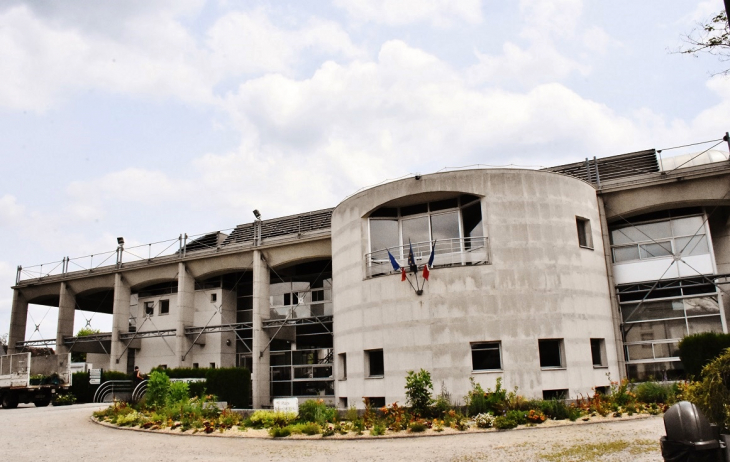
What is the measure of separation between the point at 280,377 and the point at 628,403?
20.6m

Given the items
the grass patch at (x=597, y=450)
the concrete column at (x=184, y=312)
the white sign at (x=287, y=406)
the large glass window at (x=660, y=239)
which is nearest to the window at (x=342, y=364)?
the white sign at (x=287, y=406)

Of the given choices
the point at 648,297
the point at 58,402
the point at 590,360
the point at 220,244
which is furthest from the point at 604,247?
the point at 58,402

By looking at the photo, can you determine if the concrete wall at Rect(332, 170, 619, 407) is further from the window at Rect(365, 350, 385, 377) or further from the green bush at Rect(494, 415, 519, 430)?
the green bush at Rect(494, 415, 519, 430)

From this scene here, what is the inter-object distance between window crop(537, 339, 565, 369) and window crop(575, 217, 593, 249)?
412cm

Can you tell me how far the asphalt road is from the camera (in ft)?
38.3

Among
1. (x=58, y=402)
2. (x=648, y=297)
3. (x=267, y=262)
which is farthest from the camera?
(x=267, y=262)

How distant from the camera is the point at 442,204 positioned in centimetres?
2188

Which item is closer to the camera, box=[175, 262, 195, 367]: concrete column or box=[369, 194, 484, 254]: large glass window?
box=[369, 194, 484, 254]: large glass window

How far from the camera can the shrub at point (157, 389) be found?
20750mm

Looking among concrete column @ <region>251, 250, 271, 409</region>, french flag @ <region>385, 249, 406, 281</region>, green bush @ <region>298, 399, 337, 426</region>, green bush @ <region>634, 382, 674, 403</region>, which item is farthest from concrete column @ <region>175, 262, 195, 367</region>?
green bush @ <region>634, 382, 674, 403</region>

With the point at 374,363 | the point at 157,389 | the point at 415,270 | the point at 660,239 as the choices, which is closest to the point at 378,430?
the point at 374,363

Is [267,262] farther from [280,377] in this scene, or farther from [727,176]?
[727,176]

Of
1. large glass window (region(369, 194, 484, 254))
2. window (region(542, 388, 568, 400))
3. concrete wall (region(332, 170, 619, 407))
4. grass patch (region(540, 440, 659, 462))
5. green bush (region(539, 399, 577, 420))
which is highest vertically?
large glass window (region(369, 194, 484, 254))

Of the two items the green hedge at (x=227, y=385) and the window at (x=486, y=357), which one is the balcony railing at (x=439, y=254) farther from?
the green hedge at (x=227, y=385)
